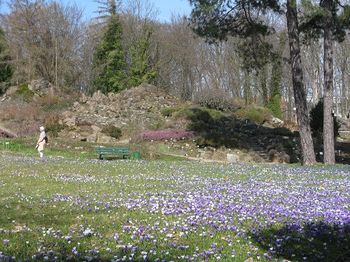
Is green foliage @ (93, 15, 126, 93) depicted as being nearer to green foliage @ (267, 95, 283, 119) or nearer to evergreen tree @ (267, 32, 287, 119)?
Answer: green foliage @ (267, 95, 283, 119)

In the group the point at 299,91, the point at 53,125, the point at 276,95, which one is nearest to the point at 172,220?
the point at 299,91

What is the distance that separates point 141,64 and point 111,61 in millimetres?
3106

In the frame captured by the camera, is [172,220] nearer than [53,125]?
Yes

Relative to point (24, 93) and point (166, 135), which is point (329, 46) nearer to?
point (166, 135)

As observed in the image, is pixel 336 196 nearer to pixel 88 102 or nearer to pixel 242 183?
pixel 242 183

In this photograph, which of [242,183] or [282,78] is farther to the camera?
[282,78]

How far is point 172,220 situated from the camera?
318 inches

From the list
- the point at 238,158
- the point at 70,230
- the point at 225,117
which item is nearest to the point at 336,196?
the point at 70,230

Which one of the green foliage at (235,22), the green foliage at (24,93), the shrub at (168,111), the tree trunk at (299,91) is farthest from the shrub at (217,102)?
the tree trunk at (299,91)

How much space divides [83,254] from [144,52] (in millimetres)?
48956

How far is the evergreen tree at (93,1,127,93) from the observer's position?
52.8 m

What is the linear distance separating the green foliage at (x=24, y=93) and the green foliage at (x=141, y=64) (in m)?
10.5

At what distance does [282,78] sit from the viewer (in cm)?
6006

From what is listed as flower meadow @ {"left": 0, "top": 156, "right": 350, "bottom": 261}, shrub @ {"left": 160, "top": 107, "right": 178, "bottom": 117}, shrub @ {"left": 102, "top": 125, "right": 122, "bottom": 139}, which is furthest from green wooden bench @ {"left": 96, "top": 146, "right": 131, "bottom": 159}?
shrub @ {"left": 160, "top": 107, "right": 178, "bottom": 117}
